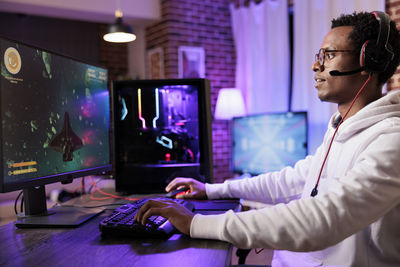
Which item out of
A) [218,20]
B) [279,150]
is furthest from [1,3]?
[279,150]

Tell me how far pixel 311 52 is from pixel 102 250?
3.42 meters

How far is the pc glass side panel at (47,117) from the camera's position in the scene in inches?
38.1

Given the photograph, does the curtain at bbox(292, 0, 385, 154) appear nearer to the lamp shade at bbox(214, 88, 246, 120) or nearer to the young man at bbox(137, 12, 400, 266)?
the lamp shade at bbox(214, 88, 246, 120)

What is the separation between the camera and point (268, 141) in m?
3.68

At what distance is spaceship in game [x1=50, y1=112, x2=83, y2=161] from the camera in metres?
1.16

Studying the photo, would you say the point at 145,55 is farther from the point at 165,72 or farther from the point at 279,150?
the point at 279,150

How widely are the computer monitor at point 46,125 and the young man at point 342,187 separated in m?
0.37

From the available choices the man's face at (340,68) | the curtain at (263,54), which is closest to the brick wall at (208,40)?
the curtain at (263,54)

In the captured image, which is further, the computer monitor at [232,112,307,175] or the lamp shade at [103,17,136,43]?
the computer monitor at [232,112,307,175]

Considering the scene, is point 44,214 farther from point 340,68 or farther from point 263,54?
point 263,54

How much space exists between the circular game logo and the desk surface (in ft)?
1.55

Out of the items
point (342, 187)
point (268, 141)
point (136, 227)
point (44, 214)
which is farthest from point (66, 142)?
point (268, 141)

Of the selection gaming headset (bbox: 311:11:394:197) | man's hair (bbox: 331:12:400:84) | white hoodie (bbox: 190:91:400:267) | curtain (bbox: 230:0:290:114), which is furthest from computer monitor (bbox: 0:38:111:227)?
curtain (bbox: 230:0:290:114)

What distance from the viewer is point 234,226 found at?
2.72 ft
